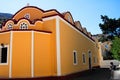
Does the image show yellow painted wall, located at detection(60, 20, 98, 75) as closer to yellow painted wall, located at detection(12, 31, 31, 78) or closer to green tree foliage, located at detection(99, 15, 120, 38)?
yellow painted wall, located at detection(12, 31, 31, 78)

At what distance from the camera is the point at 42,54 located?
57.3 feet

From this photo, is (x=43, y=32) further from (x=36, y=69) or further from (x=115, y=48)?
(x=115, y=48)

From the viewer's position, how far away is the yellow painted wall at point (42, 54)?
1703cm

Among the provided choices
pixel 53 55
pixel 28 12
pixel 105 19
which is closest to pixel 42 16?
pixel 28 12

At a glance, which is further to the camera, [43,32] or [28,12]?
[28,12]

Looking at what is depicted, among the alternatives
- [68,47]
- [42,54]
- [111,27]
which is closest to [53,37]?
[42,54]

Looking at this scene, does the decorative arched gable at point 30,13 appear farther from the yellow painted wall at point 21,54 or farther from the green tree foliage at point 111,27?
the green tree foliage at point 111,27

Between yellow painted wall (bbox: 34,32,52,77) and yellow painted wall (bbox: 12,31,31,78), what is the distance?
0.59 m

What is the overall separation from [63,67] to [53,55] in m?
1.44

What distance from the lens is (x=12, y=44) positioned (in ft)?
55.2

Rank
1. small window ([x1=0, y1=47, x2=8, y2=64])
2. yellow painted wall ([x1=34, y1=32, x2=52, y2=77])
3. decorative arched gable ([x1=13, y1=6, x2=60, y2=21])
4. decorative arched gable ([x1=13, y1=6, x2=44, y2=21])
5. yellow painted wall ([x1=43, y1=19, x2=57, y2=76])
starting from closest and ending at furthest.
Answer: yellow painted wall ([x1=34, y1=32, x2=52, y2=77]) → small window ([x1=0, y1=47, x2=8, y2=64]) → yellow painted wall ([x1=43, y1=19, x2=57, y2=76]) → decorative arched gable ([x1=13, y1=6, x2=60, y2=21]) → decorative arched gable ([x1=13, y1=6, x2=44, y2=21])

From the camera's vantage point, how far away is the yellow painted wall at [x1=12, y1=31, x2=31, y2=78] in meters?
16.6

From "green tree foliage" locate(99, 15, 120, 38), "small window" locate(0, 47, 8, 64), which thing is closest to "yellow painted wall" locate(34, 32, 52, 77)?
"small window" locate(0, 47, 8, 64)

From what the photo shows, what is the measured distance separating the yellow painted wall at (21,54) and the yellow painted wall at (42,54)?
1.94 feet
